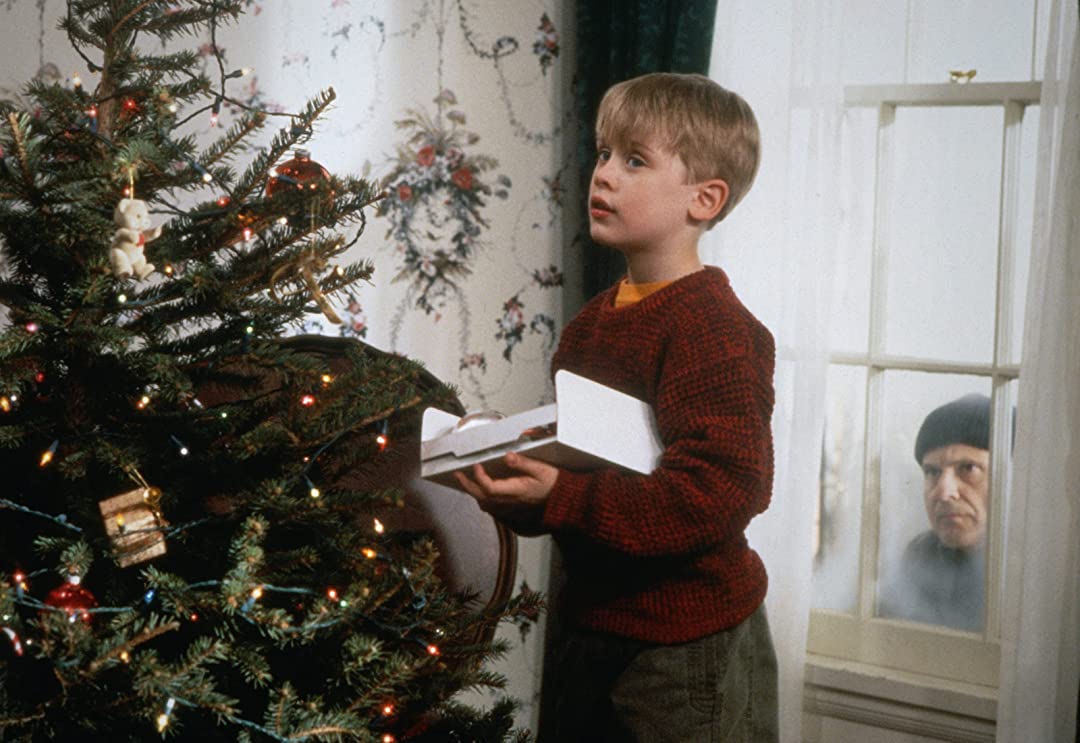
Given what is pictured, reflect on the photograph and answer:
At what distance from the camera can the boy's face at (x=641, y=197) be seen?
138 centimetres

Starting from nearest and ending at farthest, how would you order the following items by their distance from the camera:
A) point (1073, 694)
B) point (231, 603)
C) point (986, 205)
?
point (231, 603) → point (1073, 694) → point (986, 205)

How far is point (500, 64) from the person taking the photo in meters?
2.31

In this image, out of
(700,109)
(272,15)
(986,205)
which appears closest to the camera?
(700,109)

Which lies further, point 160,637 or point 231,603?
point 160,637

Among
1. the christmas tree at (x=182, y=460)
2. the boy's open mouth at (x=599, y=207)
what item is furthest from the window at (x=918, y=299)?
the christmas tree at (x=182, y=460)

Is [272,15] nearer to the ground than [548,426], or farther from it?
farther from it

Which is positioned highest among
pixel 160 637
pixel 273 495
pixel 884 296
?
pixel 884 296

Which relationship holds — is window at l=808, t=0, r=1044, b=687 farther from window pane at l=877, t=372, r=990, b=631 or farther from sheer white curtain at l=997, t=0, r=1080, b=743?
sheer white curtain at l=997, t=0, r=1080, b=743

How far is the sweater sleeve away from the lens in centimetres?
124

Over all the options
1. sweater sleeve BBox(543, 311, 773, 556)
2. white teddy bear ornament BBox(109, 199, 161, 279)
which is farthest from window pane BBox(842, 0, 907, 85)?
white teddy bear ornament BBox(109, 199, 161, 279)

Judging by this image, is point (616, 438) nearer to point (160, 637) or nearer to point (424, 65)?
point (160, 637)

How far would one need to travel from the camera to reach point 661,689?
1.33 metres

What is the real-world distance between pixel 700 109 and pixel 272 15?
1.26 m

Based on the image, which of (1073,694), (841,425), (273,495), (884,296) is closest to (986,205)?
(884,296)
